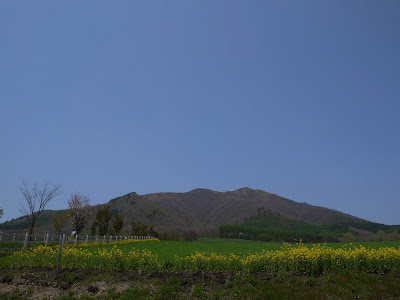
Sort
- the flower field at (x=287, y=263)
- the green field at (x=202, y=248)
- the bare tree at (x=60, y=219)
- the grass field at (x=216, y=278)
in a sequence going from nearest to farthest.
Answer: the grass field at (x=216, y=278) < the flower field at (x=287, y=263) < the green field at (x=202, y=248) < the bare tree at (x=60, y=219)

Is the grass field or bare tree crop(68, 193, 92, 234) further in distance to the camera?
bare tree crop(68, 193, 92, 234)

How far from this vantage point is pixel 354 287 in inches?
378

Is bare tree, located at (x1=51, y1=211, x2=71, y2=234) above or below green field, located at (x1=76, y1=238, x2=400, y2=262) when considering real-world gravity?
above

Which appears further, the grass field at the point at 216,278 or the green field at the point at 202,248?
the green field at the point at 202,248

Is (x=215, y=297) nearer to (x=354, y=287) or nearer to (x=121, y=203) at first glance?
(x=354, y=287)

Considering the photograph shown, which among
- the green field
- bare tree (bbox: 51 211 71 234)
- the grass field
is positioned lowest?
the green field

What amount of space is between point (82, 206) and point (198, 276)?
46319 millimetres

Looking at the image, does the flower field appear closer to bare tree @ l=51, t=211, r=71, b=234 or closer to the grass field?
the grass field

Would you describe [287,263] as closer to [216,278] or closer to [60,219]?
[216,278]

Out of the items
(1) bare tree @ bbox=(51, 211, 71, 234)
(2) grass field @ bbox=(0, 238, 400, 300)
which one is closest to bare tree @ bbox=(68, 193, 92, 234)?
(1) bare tree @ bbox=(51, 211, 71, 234)

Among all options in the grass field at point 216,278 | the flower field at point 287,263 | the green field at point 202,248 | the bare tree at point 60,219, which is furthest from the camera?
the bare tree at point 60,219

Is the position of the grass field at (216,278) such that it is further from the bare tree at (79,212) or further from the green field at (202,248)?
the bare tree at (79,212)

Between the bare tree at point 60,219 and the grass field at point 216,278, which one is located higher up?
the bare tree at point 60,219

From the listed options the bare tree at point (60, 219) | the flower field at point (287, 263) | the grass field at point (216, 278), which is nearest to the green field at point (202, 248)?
the flower field at point (287, 263)
